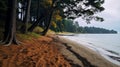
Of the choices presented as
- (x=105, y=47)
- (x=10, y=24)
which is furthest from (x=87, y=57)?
(x=105, y=47)

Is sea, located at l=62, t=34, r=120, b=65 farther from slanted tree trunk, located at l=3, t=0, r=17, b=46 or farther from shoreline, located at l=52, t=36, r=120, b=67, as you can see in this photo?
slanted tree trunk, located at l=3, t=0, r=17, b=46

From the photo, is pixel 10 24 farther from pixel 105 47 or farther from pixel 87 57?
pixel 105 47

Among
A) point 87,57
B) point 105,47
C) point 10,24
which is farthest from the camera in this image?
point 105,47

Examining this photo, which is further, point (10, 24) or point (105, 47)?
point (105, 47)

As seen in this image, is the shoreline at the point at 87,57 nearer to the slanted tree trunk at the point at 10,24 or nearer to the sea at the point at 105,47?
the sea at the point at 105,47

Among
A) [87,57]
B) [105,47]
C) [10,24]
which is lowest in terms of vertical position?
[105,47]

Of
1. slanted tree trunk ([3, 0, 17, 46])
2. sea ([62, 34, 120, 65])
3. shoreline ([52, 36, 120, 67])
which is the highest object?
slanted tree trunk ([3, 0, 17, 46])

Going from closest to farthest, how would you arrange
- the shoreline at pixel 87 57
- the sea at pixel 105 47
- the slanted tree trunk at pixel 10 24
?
the shoreline at pixel 87 57, the slanted tree trunk at pixel 10 24, the sea at pixel 105 47

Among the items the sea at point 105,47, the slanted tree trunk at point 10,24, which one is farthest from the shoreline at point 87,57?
the slanted tree trunk at point 10,24

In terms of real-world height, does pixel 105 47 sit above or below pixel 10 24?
below

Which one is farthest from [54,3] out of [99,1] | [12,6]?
[12,6]

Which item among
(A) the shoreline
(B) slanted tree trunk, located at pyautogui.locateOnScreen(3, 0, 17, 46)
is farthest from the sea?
(B) slanted tree trunk, located at pyautogui.locateOnScreen(3, 0, 17, 46)

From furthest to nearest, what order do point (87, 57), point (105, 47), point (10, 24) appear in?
point (105, 47) → point (87, 57) → point (10, 24)

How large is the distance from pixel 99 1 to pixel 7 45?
47.6ft
